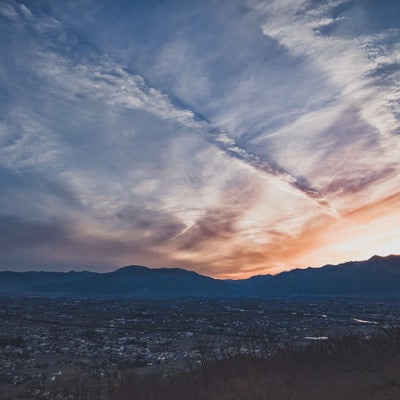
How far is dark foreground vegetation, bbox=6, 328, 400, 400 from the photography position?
9.84m

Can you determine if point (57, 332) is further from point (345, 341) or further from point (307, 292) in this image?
point (307, 292)

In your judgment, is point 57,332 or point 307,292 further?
point 307,292

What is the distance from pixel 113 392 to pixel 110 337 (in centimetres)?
2029

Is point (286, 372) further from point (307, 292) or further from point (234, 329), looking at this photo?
point (307, 292)

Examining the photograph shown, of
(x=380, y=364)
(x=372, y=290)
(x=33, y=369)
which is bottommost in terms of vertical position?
(x=33, y=369)

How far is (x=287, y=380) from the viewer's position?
446 inches

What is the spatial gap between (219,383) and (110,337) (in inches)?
840

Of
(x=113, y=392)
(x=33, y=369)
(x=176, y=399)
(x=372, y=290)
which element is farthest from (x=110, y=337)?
(x=372, y=290)

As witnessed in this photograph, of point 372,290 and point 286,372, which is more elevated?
point 372,290

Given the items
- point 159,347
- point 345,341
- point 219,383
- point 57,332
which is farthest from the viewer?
point 57,332

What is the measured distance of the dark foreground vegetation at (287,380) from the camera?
9.84 meters

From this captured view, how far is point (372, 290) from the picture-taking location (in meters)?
165

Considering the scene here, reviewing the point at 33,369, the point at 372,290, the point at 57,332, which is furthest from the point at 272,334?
the point at 372,290

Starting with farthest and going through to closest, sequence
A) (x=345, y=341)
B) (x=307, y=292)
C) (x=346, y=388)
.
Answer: (x=307, y=292)
(x=345, y=341)
(x=346, y=388)
